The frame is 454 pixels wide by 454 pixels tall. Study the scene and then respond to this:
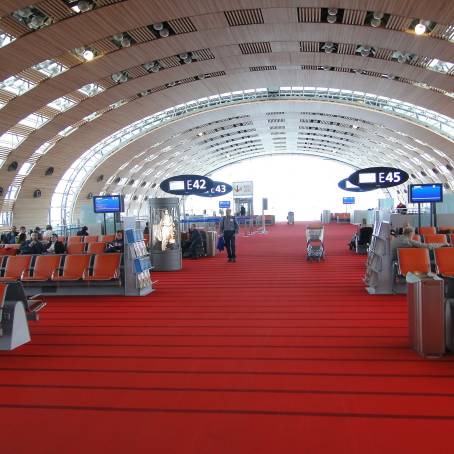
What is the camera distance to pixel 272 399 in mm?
4262

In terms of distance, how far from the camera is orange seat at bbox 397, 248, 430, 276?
8.98 m

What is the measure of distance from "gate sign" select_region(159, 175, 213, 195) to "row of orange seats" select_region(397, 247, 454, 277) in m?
7.96

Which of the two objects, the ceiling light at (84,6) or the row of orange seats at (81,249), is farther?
the ceiling light at (84,6)

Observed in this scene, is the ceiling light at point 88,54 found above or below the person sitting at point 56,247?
above

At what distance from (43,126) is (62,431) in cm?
2861

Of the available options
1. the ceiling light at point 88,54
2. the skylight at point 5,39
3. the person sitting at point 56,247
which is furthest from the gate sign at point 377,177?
the ceiling light at point 88,54

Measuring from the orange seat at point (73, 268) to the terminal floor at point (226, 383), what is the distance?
4.29 ft

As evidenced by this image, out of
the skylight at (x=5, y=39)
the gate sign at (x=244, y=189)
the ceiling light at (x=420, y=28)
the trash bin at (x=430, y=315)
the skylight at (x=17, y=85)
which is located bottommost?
the trash bin at (x=430, y=315)

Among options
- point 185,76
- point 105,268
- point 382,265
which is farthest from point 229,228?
point 185,76

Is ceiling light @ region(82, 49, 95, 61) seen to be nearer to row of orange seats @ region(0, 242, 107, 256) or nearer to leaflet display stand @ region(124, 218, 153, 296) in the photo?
row of orange seats @ region(0, 242, 107, 256)

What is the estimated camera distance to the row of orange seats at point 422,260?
29.3 ft

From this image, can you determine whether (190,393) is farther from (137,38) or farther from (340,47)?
(340,47)

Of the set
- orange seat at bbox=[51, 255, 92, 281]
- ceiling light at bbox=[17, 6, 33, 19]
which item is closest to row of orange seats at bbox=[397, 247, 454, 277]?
orange seat at bbox=[51, 255, 92, 281]

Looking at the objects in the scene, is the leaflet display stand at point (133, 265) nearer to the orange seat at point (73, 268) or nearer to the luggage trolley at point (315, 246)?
the orange seat at point (73, 268)
